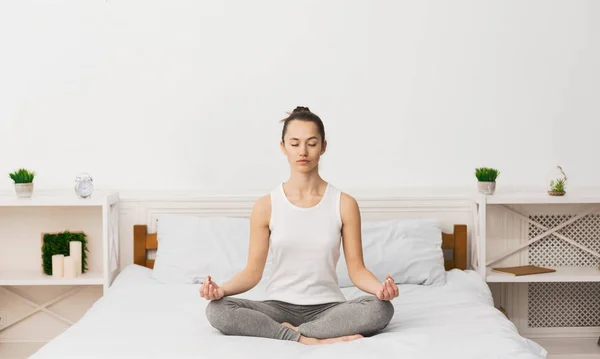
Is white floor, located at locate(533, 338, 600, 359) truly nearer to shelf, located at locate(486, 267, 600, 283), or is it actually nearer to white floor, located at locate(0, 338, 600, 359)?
white floor, located at locate(0, 338, 600, 359)

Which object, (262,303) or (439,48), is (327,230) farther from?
(439,48)

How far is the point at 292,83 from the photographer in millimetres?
3301

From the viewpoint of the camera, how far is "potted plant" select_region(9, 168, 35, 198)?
3.05 metres

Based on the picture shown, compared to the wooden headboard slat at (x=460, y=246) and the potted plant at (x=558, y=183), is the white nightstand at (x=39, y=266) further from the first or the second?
the potted plant at (x=558, y=183)

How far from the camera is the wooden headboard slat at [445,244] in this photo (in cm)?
323

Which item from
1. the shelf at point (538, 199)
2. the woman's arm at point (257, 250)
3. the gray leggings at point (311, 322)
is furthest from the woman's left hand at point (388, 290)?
the shelf at point (538, 199)

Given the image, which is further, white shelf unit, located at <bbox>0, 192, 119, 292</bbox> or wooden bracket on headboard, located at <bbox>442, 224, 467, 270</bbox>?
wooden bracket on headboard, located at <bbox>442, 224, 467, 270</bbox>

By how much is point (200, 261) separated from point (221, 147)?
1.93ft

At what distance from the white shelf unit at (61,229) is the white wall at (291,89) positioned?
132 millimetres

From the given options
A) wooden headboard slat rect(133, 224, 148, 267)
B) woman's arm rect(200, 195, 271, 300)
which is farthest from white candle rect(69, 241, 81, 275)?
woman's arm rect(200, 195, 271, 300)

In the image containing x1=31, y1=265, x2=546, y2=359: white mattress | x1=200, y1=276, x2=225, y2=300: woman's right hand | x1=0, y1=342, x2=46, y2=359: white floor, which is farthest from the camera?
x1=0, y1=342, x2=46, y2=359: white floor

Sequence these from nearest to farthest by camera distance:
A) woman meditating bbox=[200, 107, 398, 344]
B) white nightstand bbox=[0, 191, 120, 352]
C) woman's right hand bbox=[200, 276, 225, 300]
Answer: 1. woman's right hand bbox=[200, 276, 225, 300]
2. woman meditating bbox=[200, 107, 398, 344]
3. white nightstand bbox=[0, 191, 120, 352]

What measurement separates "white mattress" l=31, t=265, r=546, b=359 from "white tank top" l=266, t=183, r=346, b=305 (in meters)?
0.23

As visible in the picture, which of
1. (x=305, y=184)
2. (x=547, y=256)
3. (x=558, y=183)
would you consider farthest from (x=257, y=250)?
(x=547, y=256)
